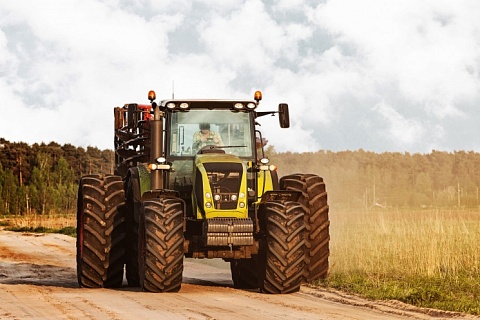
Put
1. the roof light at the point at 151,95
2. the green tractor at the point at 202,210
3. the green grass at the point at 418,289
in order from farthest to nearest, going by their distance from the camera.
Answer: the roof light at the point at 151,95, the green tractor at the point at 202,210, the green grass at the point at 418,289

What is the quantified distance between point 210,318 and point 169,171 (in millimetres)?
4628

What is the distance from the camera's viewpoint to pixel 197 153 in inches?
618

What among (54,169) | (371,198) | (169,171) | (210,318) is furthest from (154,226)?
(54,169)

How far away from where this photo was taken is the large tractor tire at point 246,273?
16.5 meters

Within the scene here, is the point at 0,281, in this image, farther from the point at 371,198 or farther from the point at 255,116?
the point at 371,198

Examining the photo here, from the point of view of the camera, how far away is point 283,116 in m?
15.9

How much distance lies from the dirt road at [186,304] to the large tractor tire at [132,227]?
71cm

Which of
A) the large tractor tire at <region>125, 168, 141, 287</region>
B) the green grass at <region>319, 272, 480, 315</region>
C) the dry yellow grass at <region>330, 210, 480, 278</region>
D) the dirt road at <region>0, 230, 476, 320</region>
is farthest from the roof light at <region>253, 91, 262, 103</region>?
the dry yellow grass at <region>330, 210, 480, 278</region>

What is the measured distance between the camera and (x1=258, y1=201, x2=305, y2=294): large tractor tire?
14.4 m

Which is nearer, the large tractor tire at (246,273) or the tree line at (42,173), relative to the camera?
Answer: the large tractor tire at (246,273)

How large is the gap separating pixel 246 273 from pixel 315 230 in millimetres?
1543

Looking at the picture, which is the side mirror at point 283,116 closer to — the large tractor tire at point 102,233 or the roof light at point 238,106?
the roof light at point 238,106

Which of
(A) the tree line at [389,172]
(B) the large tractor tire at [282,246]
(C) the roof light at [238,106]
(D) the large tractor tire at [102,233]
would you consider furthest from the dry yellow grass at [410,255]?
(A) the tree line at [389,172]

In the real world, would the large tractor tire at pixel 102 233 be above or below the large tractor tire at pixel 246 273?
above
